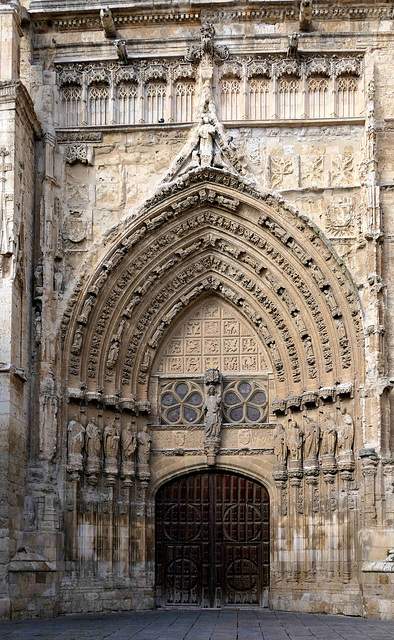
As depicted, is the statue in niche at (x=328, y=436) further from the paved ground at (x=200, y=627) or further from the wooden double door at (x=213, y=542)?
the paved ground at (x=200, y=627)

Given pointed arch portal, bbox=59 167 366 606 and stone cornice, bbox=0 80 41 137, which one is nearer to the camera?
stone cornice, bbox=0 80 41 137

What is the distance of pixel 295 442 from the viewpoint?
16.6 metres

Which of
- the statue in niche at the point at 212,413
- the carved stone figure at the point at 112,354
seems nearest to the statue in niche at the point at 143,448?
the statue in niche at the point at 212,413

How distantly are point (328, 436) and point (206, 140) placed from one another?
17.3 feet

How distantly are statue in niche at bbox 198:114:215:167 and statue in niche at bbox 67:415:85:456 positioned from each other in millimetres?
4773

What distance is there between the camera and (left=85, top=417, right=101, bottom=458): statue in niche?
16.4 meters

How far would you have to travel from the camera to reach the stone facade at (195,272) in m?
16.0

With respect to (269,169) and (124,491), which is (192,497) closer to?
(124,491)

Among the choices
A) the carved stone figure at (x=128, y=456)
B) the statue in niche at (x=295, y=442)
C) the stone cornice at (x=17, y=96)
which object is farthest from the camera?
the carved stone figure at (x=128, y=456)

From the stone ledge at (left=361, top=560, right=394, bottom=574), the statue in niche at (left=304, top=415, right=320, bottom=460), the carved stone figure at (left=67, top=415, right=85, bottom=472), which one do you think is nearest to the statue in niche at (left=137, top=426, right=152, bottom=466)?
the carved stone figure at (left=67, top=415, right=85, bottom=472)

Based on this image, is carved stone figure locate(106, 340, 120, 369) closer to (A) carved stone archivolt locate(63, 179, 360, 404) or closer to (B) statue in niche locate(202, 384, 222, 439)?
(A) carved stone archivolt locate(63, 179, 360, 404)

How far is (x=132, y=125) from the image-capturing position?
676 inches

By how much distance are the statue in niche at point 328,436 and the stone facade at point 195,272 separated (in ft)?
0.16

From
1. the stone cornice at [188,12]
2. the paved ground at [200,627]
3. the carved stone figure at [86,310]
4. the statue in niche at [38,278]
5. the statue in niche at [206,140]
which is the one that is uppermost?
the stone cornice at [188,12]
